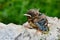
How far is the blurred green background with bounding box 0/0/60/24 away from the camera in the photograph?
3.10 m

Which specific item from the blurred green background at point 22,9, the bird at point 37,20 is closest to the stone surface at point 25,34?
the bird at point 37,20

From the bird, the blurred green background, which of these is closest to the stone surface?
the bird

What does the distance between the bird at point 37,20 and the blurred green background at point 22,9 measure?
1.05 m

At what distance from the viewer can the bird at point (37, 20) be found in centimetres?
196

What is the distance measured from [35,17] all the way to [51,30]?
142 millimetres

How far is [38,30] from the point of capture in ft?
6.62

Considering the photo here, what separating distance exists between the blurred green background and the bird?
105cm

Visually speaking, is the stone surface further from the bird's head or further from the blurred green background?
the blurred green background

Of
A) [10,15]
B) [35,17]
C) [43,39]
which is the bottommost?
[43,39]

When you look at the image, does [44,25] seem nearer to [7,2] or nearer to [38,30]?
[38,30]

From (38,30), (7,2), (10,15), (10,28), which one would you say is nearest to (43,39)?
(38,30)

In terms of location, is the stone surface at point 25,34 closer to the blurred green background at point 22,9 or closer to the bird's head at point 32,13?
the bird's head at point 32,13

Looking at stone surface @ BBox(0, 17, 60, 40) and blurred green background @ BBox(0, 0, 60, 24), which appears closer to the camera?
stone surface @ BBox(0, 17, 60, 40)

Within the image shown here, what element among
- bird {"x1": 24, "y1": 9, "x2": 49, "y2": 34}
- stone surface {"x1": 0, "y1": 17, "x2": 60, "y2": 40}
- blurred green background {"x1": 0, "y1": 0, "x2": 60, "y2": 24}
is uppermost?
blurred green background {"x1": 0, "y1": 0, "x2": 60, "y2": 24}
